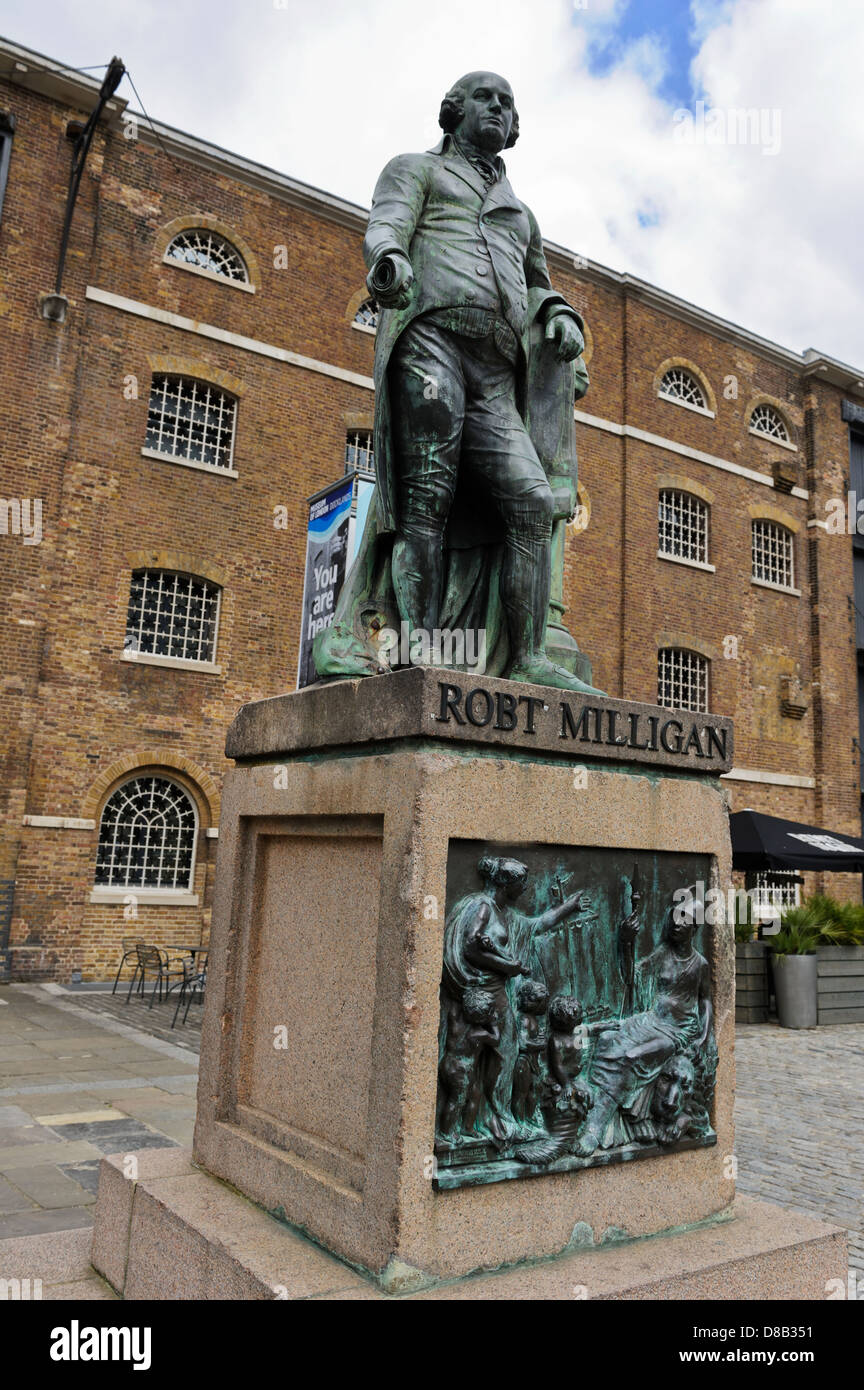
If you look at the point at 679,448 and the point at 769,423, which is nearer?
the point at 679,448

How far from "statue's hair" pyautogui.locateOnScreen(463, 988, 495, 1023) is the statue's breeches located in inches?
60.1

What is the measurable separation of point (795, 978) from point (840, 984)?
104 cm

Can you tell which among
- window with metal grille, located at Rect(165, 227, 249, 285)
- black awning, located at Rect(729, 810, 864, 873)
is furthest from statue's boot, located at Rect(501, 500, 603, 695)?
window with metal grille, located at Rect(165, 227, 249, 285)

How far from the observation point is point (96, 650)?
1458 cm

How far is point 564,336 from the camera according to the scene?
143 inches

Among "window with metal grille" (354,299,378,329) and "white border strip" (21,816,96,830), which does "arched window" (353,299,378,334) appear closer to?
"window with metal grille" (354,299,378,329)

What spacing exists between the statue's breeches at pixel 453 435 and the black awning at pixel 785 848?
9501mm

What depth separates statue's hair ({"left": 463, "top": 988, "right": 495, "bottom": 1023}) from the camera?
108 inches

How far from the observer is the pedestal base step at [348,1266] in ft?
8.43

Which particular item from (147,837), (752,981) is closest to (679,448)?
(752,981)

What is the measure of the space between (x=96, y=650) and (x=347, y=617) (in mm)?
11826

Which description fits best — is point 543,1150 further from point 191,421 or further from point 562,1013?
point 191,421

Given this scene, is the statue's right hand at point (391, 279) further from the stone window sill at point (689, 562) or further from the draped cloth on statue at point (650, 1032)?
the stone window sill at point (689, 562)

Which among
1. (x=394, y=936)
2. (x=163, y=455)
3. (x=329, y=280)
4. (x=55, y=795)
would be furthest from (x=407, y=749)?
(x=329, y=280)
